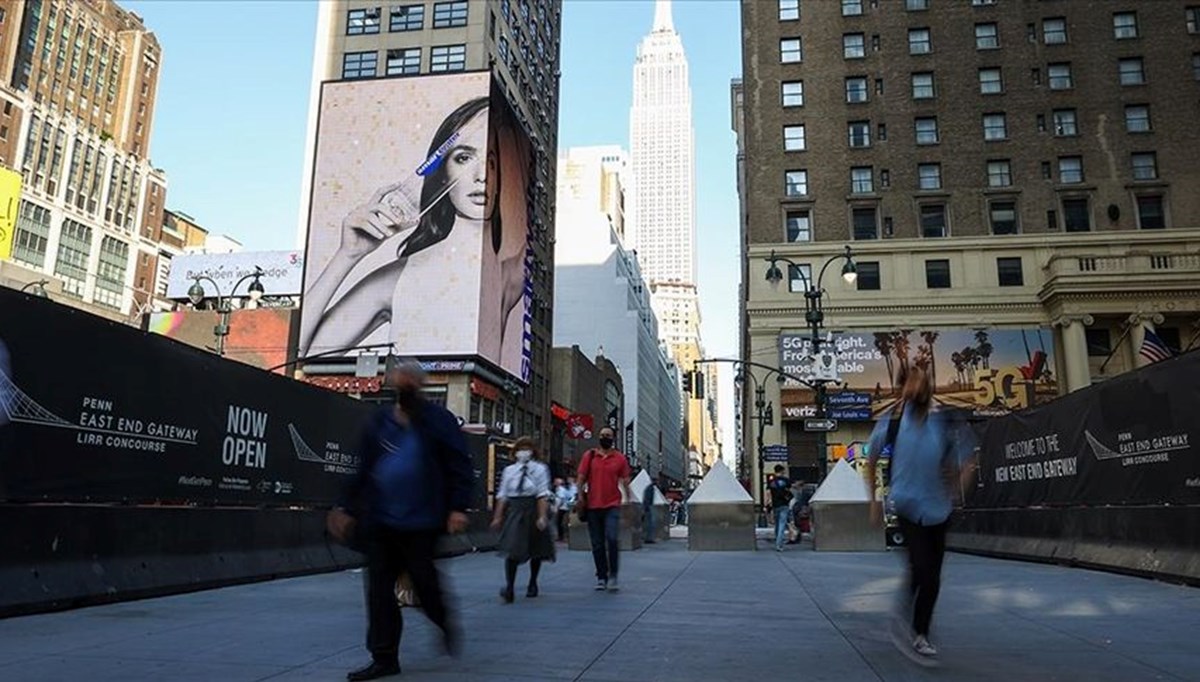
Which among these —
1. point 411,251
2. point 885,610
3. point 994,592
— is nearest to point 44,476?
point 885,610

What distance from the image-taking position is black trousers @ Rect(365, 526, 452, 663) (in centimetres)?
459

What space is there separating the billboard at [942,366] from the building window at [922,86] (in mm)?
14419

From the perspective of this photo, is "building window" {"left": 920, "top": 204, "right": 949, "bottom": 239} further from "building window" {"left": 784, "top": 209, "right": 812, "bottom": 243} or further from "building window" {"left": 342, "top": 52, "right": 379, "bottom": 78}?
"building window" {"left": 342, "top": 52, "right": 379, "bottom": 78}

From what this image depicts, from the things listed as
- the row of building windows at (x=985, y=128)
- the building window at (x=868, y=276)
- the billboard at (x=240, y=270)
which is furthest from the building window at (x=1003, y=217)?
the billboard at (x=240, y=270)

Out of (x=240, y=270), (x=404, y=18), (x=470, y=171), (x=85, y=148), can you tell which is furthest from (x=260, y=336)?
(x=85, y=148)

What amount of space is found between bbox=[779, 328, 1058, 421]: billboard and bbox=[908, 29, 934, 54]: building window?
56.3ft

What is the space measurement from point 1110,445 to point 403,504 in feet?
34.3

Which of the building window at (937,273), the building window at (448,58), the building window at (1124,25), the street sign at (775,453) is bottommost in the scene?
the street sign at (775,453)

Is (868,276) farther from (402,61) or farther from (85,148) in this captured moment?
(85,148)

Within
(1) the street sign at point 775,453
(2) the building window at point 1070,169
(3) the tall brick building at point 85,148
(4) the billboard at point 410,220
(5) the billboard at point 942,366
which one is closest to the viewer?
(1) the street sign at point 775,453

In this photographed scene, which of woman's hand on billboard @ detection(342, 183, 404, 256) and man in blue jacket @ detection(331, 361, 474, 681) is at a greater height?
woman's hand on billboard @ detection(342, 183, 404, 256)

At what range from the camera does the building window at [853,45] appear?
157 ft

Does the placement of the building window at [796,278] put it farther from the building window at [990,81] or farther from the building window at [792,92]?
the building window at [990,81]

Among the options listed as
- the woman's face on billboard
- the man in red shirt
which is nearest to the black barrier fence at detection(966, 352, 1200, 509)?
the man in red shirt
